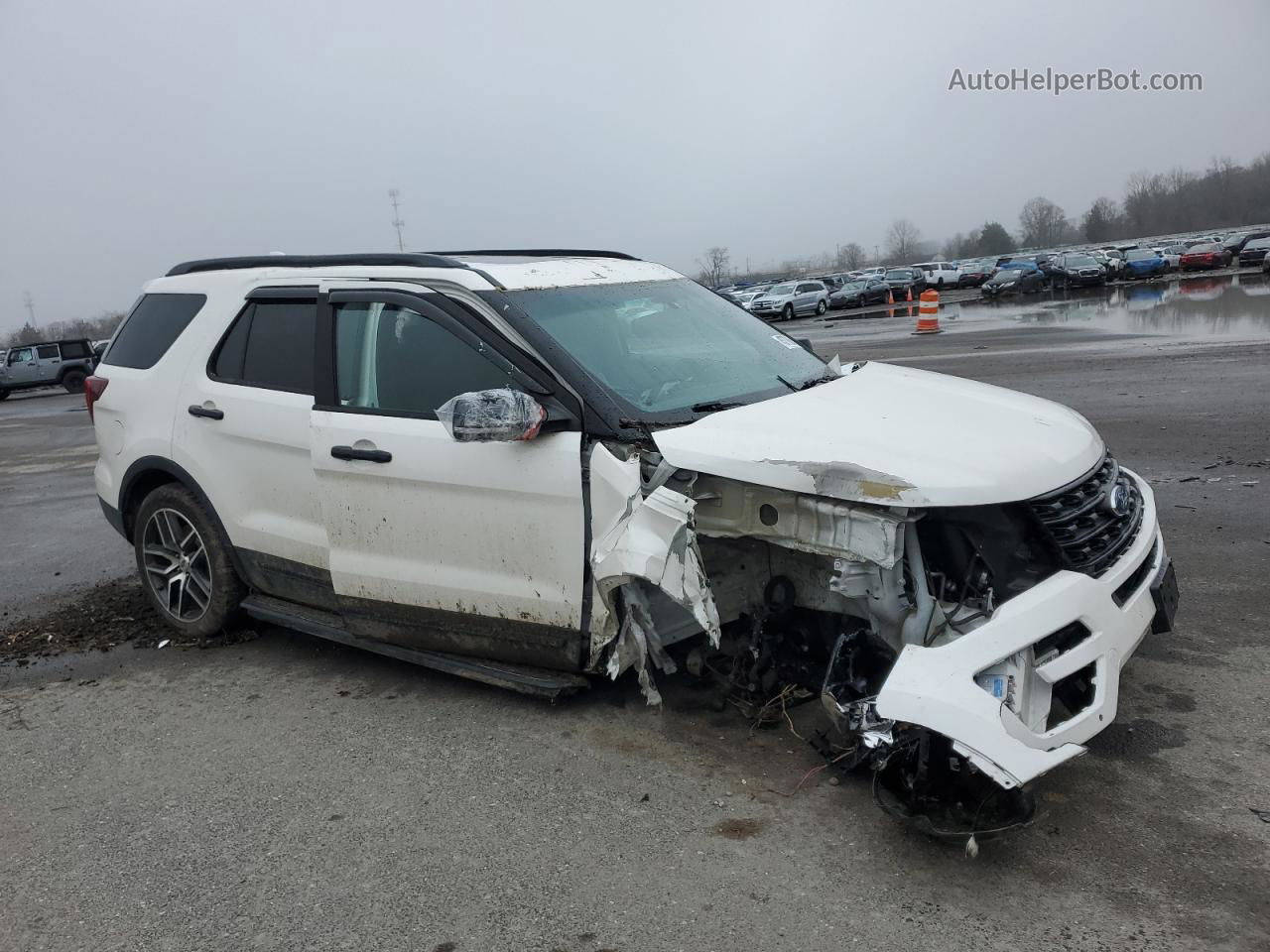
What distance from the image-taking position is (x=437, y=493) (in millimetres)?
3936

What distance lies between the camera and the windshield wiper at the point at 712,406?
3.84 m

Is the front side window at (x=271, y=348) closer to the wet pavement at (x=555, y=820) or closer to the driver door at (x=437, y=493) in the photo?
the driver door at (x=437, y=493)

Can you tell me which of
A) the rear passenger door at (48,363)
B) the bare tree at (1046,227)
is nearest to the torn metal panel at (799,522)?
the rear passenger door at (48,363)

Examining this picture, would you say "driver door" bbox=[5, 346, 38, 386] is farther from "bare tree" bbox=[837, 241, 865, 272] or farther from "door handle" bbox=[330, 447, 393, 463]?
"bare tree" bbox=[837, 241, 865, 272]

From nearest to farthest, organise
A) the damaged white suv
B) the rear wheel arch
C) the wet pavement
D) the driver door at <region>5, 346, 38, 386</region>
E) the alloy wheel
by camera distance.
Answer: the wet pavement → the damaged white suv → the rear wheel arch → the alloy wheel → the driver door at <region>5, 346, 38, 386</region>

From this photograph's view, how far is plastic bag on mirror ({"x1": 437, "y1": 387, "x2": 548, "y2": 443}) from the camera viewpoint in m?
3.54

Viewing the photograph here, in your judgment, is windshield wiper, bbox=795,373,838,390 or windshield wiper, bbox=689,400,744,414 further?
windshield wiper, bbox=795,373,838,390

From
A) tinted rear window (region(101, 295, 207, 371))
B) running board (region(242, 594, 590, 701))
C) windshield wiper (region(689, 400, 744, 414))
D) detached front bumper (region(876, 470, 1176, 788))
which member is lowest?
running board (region(242, 594, 590, 701))

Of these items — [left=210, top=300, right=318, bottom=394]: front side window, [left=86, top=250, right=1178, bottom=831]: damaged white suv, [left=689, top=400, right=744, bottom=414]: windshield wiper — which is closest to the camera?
[left=86, top=250, right=1178, bottom=831]: damaged white suv

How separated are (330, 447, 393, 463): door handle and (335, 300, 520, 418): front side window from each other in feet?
0.64

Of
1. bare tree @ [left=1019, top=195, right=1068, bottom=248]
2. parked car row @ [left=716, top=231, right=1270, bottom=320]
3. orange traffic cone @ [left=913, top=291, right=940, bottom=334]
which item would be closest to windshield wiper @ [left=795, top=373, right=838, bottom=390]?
orange traffic cone @ [left=913, top=291, right=940, bottom=334]

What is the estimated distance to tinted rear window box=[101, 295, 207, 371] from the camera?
5.17 metres

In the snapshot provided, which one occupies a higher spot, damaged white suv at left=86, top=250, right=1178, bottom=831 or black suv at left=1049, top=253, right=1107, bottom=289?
black suv at left=1049, top=253, right=1107, bottom=289

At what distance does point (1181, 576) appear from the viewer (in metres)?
5.06
